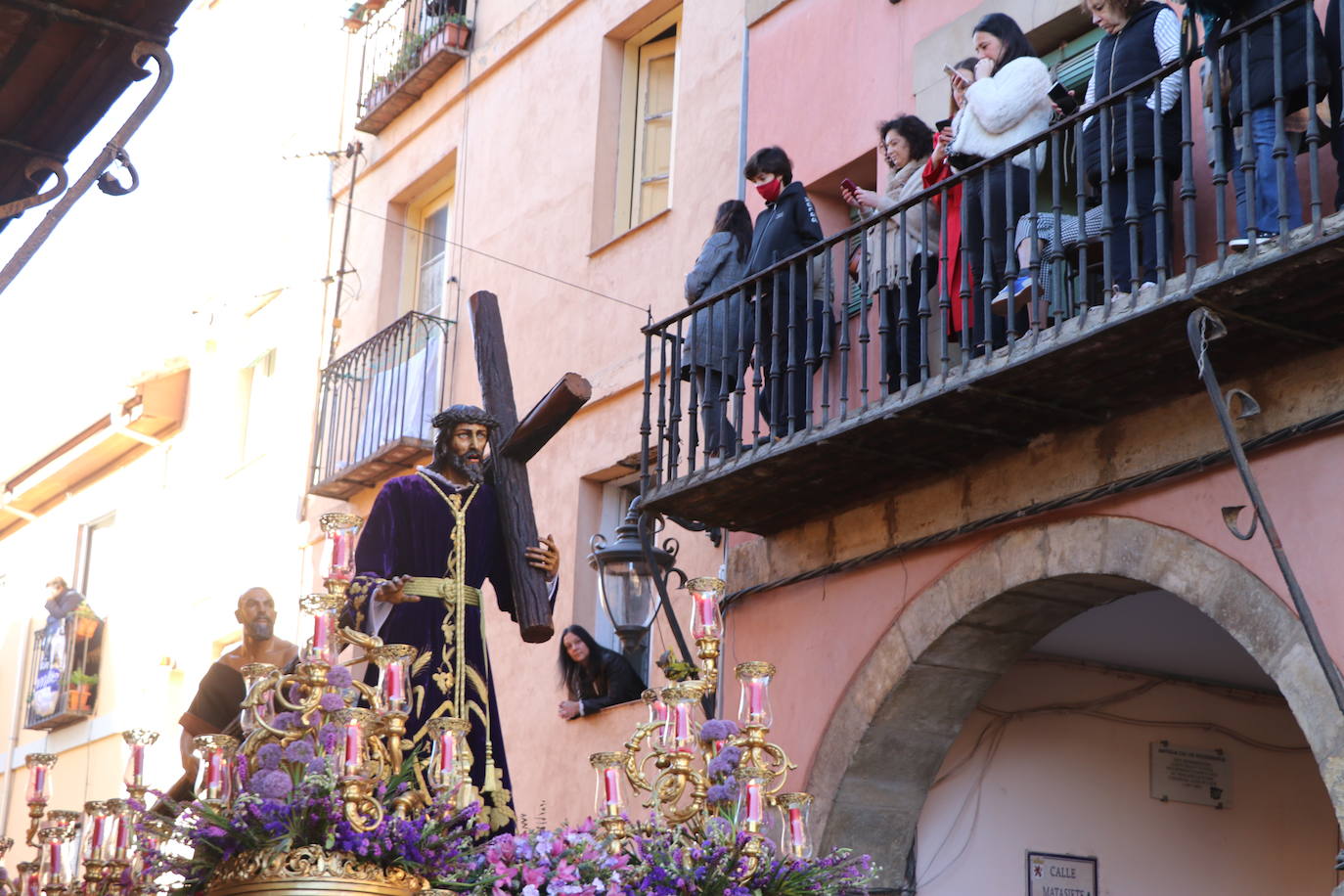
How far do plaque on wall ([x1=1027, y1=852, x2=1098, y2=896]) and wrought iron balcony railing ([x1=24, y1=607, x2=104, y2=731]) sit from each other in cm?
1085

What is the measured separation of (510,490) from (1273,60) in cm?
314

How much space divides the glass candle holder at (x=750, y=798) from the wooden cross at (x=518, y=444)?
1045 mm

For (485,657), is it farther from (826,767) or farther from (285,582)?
(285,582)

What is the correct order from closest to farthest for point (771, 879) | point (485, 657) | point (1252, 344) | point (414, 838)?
point (414, 838) < point (771, 879) < point (485, 657) < point (1252, 344)

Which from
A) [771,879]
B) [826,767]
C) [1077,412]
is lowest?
[771,879]

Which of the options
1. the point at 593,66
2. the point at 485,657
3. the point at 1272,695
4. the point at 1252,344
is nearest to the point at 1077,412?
the point at 1252,344

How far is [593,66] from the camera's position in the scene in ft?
44.5

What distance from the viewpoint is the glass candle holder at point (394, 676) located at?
578 centimetres

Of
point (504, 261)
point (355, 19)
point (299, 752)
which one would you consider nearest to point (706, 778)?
point (299, 752)

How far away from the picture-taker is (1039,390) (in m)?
8.26

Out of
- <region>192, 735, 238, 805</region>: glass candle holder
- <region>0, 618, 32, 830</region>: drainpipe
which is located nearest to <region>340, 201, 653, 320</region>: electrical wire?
<region>192, 735, 238, 805</region>: glass candle holder

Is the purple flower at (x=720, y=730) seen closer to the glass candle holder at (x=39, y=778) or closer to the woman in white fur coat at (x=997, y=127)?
the glass candle holder at (x=39, y=778)

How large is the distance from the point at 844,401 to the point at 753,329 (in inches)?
47.2

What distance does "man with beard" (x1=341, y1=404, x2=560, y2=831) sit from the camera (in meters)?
6.79
